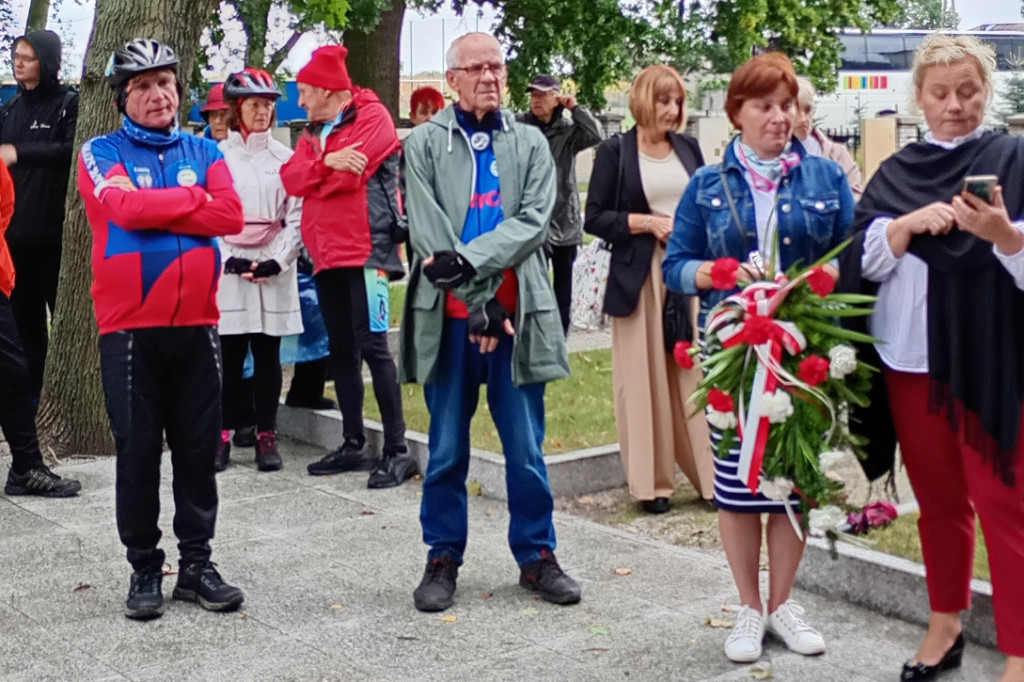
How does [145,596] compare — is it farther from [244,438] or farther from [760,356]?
[244,438]

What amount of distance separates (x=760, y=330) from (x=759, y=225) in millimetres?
489

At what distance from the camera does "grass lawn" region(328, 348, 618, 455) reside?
8.41m

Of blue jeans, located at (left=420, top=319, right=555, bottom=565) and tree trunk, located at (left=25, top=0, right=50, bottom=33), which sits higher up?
tree trunk, located at (left=25, top=0, right=50, bottom=33)

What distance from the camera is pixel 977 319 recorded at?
444cm

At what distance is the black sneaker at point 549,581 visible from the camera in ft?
18.8

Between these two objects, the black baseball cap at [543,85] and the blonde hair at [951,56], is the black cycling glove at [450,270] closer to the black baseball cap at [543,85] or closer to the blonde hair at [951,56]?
the blonde hair at [951,56]

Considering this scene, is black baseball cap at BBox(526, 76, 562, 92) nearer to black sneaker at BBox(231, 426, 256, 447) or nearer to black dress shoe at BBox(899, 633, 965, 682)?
black sneaker at BBox(231, 426, 256, 447)

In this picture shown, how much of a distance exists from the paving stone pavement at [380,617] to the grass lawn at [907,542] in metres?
0.37

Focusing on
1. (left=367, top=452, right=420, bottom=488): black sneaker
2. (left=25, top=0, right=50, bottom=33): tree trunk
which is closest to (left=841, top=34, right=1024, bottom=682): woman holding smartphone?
(left=367, top=452, right=420, bottom=488): black sneaker

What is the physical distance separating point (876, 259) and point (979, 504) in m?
0.82

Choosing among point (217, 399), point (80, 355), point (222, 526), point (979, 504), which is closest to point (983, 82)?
point (979, 504)

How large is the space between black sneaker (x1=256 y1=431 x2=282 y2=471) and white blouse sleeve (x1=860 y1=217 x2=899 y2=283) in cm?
451

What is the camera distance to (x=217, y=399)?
588cm

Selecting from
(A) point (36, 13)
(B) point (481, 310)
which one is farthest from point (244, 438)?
(A) point (36, 13)
